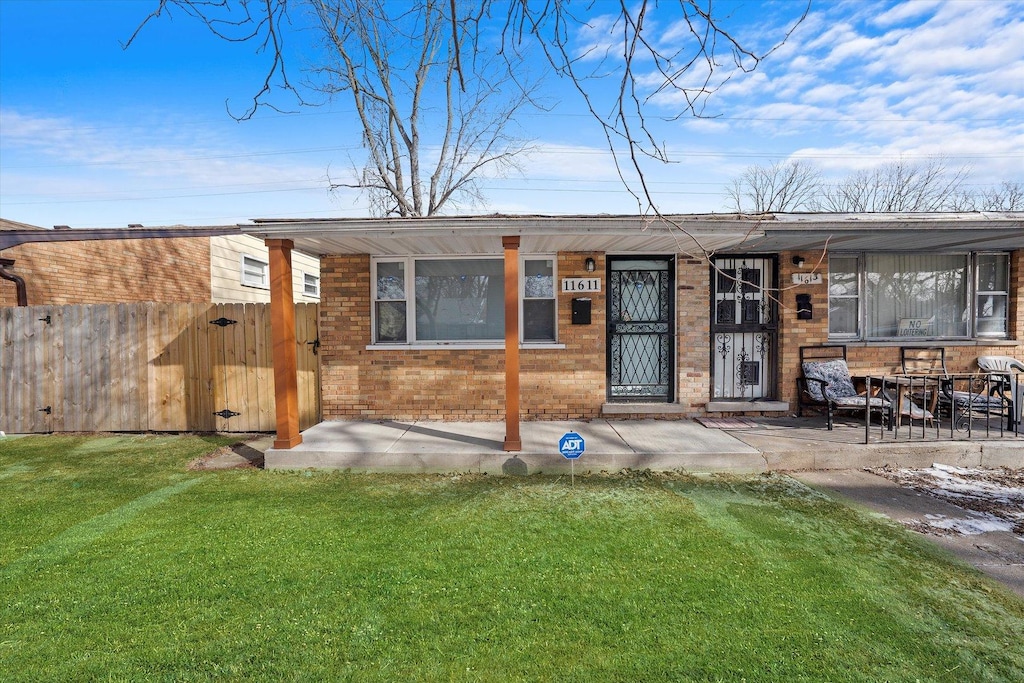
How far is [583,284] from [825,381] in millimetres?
3546

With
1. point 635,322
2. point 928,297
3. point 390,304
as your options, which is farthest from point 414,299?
point 928,297

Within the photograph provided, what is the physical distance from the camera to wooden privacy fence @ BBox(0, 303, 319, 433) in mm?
7332

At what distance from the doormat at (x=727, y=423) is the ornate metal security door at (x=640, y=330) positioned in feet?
2.11

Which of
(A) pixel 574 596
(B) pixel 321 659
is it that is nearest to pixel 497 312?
(A) pixel 574 596

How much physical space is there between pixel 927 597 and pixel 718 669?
1.72 meters

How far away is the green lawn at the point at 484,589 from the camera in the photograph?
96.7 inches

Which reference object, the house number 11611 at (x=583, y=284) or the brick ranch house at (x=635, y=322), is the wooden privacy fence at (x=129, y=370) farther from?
the house number 11611 at (x=583, y=284)

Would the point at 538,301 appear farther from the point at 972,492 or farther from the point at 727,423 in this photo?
the point at 972,492

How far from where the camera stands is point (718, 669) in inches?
94.0

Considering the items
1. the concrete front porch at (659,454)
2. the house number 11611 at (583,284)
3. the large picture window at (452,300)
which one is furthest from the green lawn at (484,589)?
the house number 11611 at (583,284)

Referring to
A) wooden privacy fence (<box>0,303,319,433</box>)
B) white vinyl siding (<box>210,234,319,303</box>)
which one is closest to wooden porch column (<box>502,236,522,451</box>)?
wooden privacy fence (<box>0,303,319,433</box>)

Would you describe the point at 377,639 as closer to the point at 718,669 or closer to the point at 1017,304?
the point at 718,669

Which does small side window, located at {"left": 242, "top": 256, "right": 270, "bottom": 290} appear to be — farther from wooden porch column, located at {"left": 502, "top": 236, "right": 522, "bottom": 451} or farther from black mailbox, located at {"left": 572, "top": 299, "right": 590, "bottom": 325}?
wooden porch column, located at {"left": 502, "top": 236, "right": 522, "bottom": 451}

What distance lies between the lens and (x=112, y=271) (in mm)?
10469
